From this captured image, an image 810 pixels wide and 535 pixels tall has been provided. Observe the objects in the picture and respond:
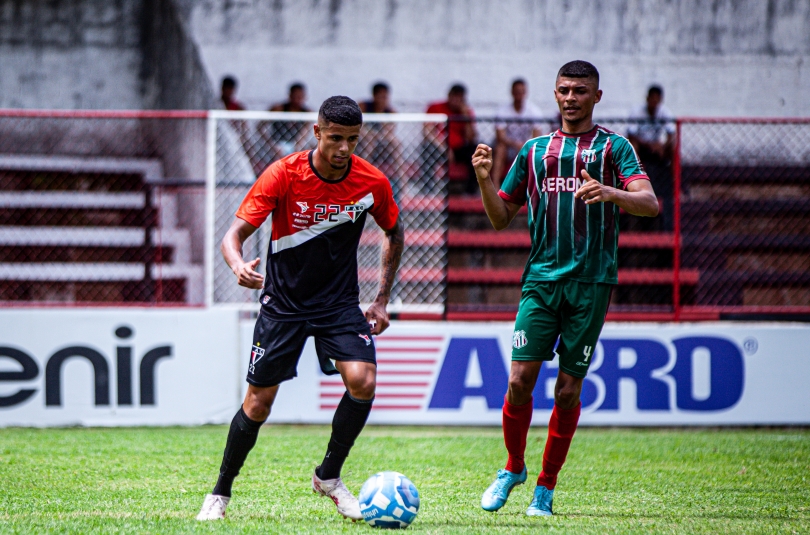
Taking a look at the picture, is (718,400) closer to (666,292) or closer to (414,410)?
(666,292)

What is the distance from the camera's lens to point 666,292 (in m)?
9.95

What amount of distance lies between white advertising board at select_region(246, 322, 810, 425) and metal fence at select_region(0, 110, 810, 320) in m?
0.35

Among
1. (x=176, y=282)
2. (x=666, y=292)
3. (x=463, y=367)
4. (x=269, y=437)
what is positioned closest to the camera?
(x=269, y=437)

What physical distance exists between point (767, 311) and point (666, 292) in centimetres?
120

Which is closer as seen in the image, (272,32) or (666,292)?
(666,292)

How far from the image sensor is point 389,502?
4430 mm

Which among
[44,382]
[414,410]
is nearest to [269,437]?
[414,410]

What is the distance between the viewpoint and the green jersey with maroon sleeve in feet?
16.5

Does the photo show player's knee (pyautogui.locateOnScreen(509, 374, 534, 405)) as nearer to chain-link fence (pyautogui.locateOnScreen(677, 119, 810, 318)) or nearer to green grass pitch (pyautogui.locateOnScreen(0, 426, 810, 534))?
green grass pitch (pyautogui.locateOnScreen(0, 426, 810, 534))

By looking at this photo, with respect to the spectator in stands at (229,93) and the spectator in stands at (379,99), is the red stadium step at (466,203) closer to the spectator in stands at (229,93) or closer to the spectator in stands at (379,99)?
the spectator in stands at (379,99)

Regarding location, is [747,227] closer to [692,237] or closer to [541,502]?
[692,237]

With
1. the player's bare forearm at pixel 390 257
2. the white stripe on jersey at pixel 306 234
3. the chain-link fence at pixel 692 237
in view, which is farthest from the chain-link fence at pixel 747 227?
the white stripe on jersey at pixel 306 234

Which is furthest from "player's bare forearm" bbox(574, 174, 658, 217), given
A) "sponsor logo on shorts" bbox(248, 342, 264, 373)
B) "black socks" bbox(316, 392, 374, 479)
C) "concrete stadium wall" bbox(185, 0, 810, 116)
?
"concrete stadium wall" bbox(185, 0, 810, 116)

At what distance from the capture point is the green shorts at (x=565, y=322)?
5.02 meters
